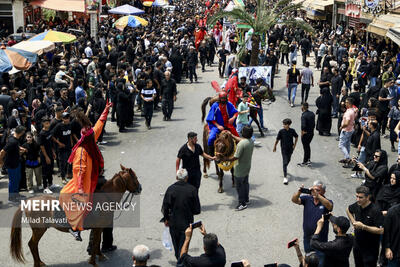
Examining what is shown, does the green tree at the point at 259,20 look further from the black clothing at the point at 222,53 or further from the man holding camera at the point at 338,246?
the man holding camera at the point at 338,246

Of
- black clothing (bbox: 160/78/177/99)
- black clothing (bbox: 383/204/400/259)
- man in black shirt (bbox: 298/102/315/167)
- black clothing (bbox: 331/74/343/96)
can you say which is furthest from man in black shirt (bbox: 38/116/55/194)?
black clothing (bbox: 331/74/343/96)

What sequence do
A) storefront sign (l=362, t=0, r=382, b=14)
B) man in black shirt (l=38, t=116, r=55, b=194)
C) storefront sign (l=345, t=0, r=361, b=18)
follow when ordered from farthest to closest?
storefront sign (l=345, t=0, r=361, b=18), storefront sign (l=362, t=0, r=382, b=14), man in black shirt (l=38, t=116, r=55, b=194)

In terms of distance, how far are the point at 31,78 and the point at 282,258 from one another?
10583 millimetres

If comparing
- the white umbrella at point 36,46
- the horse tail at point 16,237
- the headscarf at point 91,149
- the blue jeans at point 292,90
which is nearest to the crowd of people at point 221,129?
the blue jeans at point 292,90

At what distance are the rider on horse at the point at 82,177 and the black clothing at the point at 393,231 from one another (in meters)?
4.33

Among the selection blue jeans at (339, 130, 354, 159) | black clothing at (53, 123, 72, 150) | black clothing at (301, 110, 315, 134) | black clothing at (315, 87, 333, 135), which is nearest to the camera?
black clothing at (53, 123, 72, 150)

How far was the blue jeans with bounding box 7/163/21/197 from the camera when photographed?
11045 millimetres

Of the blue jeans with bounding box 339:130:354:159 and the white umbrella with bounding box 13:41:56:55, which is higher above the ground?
the white umbrella with bounding box 13:41:56:55

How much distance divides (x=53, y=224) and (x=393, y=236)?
490 centimetres

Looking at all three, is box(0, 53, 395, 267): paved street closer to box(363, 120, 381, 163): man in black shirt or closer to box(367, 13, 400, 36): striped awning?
box(363, 120, 381, 163): man in black shirt

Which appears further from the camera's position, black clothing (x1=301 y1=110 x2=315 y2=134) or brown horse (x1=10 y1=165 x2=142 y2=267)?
black clothing (x1=301 y1=110 x2=315 y2=134)

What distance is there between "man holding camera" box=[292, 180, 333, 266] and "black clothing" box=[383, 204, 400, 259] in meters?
0.78

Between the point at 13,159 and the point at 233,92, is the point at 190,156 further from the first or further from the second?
the point at 233,92

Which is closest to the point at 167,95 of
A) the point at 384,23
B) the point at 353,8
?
the point at 384,23
